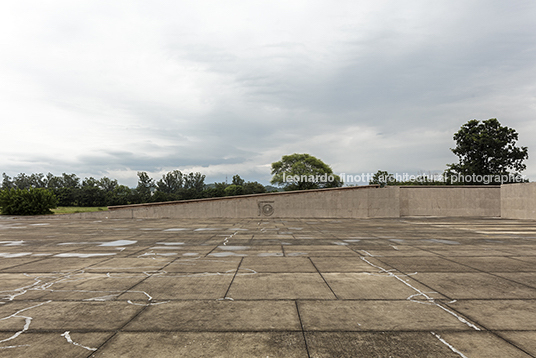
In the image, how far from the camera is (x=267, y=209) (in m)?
34.4

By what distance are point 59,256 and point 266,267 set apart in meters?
7.50

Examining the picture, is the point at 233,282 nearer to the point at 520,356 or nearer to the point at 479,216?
the point at 520,356

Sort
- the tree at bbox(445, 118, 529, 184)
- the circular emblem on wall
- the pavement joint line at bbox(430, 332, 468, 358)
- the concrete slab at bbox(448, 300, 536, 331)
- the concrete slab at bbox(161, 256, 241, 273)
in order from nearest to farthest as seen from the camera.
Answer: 1. the pavement joint line at bbox(430, 332, 468, 358)
2. the concrete slab at bbox(448, 300, 536, 331)
3. the concrete slab at bbox(161, 256, 241, 273)
4. the circular emblem on wall
5. the tree at bbox(445, 118, 529, 184)

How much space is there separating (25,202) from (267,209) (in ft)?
97.1

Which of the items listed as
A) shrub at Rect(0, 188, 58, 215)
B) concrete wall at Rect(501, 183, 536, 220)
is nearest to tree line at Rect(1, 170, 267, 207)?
shrub at Rect(0, 188, 58, 215)

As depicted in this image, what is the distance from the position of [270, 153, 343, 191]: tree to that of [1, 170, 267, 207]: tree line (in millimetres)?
28810

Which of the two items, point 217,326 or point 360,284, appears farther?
point 360,284

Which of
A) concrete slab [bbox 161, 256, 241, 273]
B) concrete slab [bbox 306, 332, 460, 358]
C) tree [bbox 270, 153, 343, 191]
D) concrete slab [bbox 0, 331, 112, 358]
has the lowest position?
concrete slab [bbox 161, 256, 241, 273]

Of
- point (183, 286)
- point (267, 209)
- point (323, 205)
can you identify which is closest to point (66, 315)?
point (183, 286)

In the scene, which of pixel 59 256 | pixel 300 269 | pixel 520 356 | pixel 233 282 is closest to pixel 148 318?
pixel 233 282

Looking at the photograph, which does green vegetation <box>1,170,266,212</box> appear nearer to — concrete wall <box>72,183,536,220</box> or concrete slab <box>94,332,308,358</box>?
concrete wall <box>72,183,536,220</box>

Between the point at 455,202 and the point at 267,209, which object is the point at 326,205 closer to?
the point at 267,209

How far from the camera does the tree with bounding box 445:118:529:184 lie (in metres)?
49.8

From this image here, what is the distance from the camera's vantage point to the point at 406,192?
35.7m
